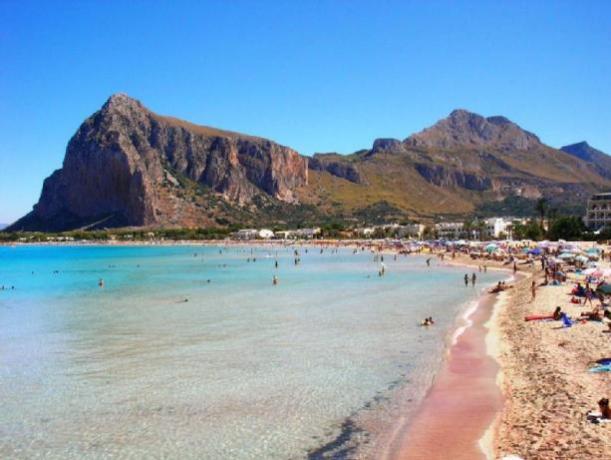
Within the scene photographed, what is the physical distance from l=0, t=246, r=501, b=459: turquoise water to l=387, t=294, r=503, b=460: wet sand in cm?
57

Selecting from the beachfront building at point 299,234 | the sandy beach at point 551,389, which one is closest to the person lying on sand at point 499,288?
the sandy beach at point 551,389

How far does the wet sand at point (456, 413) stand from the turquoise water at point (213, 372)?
0.57 meters

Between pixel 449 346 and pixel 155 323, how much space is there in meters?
12.7

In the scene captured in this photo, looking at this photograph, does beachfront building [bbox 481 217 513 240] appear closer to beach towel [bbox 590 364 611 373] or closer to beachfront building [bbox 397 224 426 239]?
beachfront building [bbox 397 224 426 239]

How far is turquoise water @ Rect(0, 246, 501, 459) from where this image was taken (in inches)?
453

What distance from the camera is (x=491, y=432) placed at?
434 inches

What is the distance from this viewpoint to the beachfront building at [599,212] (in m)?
103

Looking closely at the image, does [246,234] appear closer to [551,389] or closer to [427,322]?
[427,322]

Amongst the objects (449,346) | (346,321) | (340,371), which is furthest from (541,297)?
(340,371)

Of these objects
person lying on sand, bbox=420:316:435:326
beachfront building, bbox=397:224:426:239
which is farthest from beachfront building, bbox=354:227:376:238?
person lying on sand, bbox=420:316:435:326

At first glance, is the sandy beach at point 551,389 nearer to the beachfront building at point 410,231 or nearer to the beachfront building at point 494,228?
the beachfront building at point 494,228

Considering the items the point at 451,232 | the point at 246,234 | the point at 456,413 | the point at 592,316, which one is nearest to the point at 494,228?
the point at 451,232

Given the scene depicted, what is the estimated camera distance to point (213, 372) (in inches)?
664

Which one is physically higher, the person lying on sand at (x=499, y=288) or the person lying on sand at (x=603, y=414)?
the person lying on sand at (x=603, y=414)
